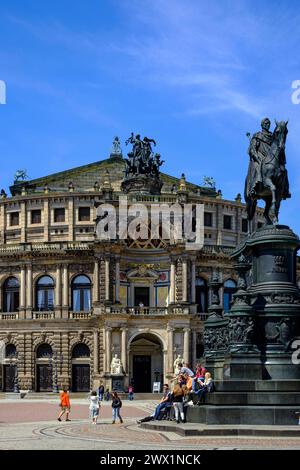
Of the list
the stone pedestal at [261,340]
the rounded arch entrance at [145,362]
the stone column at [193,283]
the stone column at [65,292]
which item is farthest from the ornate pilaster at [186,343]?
the stone pedestal at [261,340]

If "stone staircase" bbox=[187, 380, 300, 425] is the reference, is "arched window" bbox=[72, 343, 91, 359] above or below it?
below

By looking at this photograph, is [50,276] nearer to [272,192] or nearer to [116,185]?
[116,185]

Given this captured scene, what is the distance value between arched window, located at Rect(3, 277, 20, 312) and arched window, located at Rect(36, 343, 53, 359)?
4.52m

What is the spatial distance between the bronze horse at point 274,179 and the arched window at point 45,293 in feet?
191

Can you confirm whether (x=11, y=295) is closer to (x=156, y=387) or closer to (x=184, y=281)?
(x=184, y=281)

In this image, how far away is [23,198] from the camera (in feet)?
290

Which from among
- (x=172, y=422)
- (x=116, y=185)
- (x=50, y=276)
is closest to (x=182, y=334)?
(x=50, y=276)

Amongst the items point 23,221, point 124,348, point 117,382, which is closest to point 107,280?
point 124,348

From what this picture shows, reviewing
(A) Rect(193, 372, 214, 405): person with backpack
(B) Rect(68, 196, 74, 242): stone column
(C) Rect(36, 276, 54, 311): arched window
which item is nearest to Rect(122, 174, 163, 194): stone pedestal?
(B) Rect(68, 196, 74, 242): stone column

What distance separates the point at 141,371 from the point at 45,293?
11723mm

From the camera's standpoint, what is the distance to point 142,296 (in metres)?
83.4

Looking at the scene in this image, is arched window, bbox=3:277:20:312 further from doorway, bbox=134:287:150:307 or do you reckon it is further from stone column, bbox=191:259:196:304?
stone column, bbox=191:259:196:304

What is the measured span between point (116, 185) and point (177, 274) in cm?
1698

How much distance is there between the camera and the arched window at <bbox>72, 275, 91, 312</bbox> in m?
83.6
